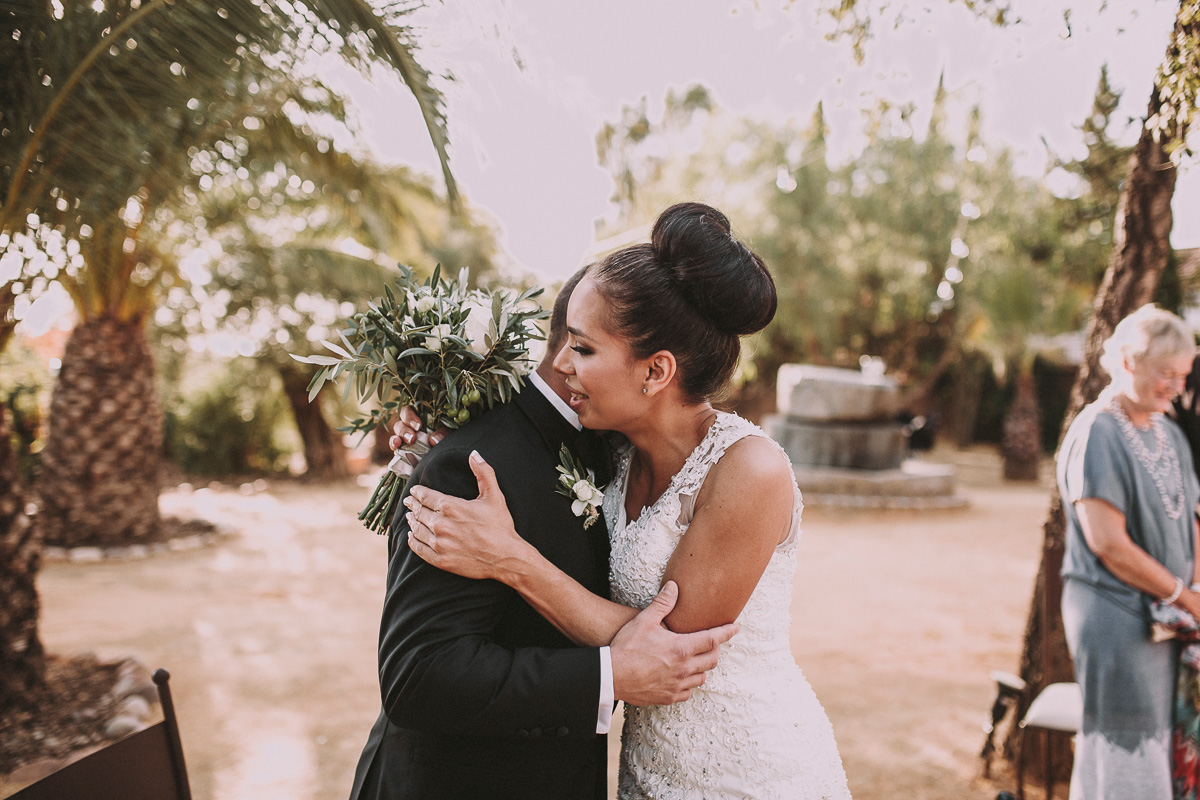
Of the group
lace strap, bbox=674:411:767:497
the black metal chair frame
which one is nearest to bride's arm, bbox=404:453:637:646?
lace strap, bbox=674:411:767:497

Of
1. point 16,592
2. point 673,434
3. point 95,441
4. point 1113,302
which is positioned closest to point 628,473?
point 673,434

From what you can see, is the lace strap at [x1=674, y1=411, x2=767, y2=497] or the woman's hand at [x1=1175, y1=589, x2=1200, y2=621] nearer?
the lace strap at [x1=674, y1=411, x2=767, y2=497]

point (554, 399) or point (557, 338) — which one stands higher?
point (557, 338)

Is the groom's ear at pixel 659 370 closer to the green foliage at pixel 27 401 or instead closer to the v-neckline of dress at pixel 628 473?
the v-neckline of dress at pixel 628 473

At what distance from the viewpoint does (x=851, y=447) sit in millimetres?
13344

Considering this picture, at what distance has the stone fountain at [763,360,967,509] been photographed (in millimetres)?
12781

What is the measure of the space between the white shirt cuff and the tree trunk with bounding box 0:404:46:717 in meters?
4.27

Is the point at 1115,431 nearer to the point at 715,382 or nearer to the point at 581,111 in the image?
the point at 715,382

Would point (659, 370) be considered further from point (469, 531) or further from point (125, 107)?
point (125, 107)

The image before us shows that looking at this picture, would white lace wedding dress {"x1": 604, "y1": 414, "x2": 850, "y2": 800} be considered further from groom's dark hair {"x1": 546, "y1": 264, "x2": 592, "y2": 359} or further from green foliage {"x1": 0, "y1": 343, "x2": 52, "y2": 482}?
green foliage {"x1": 0, "y1": 343, "x2": 52, "y2": 482}

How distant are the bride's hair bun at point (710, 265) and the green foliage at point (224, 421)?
13889 millimetres

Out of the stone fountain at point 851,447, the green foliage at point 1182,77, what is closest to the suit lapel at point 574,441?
the green foliage at point 1182,77

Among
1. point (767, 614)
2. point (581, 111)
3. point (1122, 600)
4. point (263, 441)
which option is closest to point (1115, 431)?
point (1122, 600)

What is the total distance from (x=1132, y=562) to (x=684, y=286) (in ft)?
7.09
